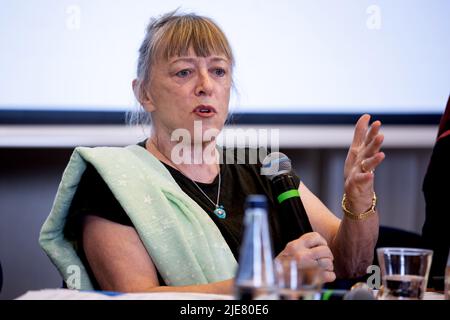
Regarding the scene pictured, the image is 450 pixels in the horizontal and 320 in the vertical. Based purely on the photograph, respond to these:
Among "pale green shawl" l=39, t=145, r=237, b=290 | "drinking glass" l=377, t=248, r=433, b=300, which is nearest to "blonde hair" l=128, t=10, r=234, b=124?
"pale green shawl" l=39, t=145, r=237, b=290

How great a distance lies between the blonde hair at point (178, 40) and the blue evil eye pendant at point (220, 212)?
1.22ft

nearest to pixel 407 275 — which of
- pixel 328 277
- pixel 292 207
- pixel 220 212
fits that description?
pixel 328 277

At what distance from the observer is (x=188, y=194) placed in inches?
67.8

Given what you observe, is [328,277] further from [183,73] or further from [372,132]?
[183,73]

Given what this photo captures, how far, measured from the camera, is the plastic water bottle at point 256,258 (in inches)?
34.1

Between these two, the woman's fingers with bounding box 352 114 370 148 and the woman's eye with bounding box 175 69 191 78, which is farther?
the woman's eye with bounding box 175 69 191 78

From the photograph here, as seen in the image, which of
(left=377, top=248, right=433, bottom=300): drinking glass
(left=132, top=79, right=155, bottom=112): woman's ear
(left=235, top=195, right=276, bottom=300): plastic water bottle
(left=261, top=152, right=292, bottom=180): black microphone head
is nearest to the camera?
(left=235, top=195, right=276, bottom=300): plastic water bottle

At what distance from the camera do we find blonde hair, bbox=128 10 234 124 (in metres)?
1.74

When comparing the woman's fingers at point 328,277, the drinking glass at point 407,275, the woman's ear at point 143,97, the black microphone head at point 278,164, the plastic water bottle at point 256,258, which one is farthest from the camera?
the woman's ear at point 143,97

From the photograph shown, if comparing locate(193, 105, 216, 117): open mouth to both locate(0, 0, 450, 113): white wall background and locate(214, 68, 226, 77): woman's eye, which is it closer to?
locate(214, 68, 226, 77): woman's eye

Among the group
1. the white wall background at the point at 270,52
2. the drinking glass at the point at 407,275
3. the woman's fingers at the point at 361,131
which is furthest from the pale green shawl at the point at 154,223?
the white wall background at the point at 270,52

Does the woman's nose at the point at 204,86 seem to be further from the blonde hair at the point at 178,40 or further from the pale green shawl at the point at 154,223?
the pale green shawl at the point at 154,223

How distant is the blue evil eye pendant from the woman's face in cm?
18

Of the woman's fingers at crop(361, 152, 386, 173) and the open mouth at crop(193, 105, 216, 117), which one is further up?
the open mouth at crop(193, 105, 216, 117)
